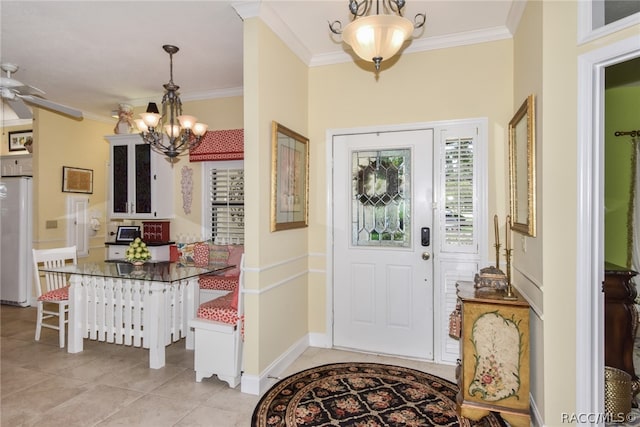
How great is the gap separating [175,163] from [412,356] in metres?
3.92

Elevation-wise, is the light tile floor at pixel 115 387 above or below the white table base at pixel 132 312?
below

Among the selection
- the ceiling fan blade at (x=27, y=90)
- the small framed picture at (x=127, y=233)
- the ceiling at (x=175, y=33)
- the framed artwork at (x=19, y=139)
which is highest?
the ceiling at (x=175, y=33)

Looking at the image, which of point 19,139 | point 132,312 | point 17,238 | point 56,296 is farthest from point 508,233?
point 19,139

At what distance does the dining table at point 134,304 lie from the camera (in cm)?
328

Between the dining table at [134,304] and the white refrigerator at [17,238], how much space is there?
2247 mm

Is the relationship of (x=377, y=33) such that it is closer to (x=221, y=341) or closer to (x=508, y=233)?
(x=508, y=233)

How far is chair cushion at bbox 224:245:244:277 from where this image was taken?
4262 millimetres

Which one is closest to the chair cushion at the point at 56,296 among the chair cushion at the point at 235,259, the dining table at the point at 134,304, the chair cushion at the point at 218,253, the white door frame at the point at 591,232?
the dining table at the point at 134,304

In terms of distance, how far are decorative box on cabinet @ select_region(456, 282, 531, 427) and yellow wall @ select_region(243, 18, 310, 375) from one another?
5.02ft

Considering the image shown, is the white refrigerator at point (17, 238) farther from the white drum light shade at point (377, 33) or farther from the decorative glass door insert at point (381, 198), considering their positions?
the white drum light shade at point (377, 33)

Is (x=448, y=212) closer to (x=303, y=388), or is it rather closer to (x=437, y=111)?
(x=437, y=111)

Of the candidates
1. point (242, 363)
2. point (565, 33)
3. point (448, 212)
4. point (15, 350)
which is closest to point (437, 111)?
point (448, 212)

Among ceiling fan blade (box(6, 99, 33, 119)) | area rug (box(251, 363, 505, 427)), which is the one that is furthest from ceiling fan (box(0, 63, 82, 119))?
area rug (box(251, 363, 505, 427))

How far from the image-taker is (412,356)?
353cm
